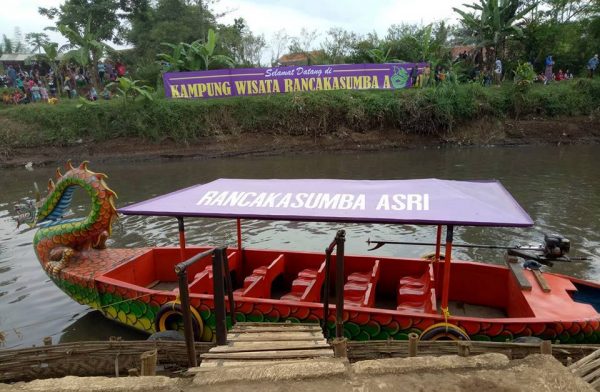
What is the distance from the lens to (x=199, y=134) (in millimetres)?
22375

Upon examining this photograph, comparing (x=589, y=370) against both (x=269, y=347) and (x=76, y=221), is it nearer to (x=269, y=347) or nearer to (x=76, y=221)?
(x=269, y=347)

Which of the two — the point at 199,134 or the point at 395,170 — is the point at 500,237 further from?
the point at 199,134

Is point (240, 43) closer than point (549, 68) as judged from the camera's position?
No

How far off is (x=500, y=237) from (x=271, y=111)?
14796mm

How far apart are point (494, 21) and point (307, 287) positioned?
22459mm

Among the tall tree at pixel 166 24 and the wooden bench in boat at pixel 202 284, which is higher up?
the tall tree at pixel 166 24

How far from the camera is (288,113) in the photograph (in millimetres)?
22438

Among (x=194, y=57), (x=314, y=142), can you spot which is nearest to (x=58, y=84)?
(x=194, y=57)

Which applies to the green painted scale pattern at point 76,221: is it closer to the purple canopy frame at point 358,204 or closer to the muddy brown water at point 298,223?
the muddy brown water at point 298,223

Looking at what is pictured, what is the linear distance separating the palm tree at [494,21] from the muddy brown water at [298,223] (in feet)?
22.2

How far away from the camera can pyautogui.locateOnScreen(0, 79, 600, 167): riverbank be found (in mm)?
21609

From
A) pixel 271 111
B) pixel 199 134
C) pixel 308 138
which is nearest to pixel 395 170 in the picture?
pixel 308 138

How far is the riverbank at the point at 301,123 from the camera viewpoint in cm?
2161

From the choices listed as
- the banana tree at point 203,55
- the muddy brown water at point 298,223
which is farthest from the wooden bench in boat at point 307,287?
the banana tree at point 203,55
